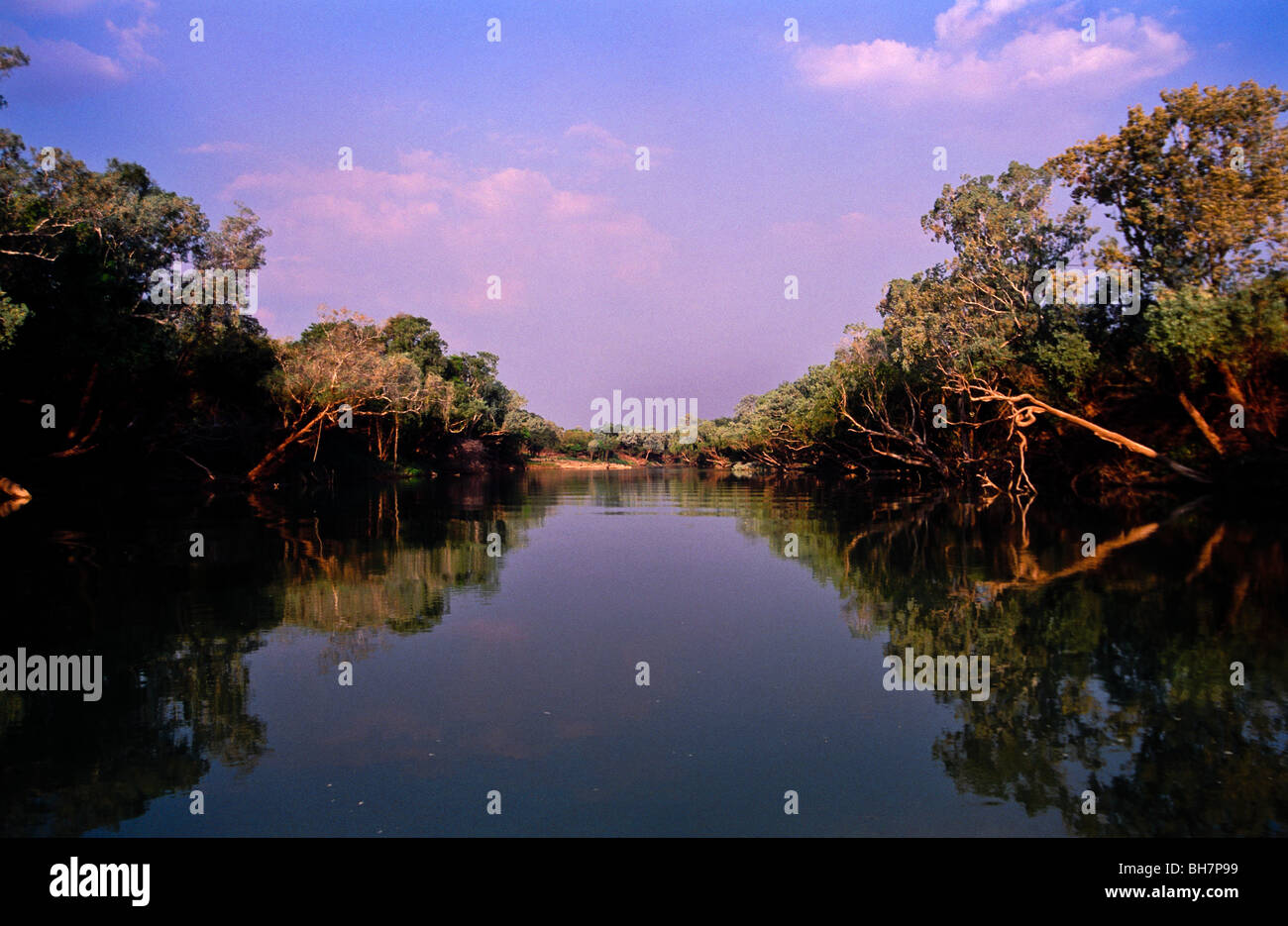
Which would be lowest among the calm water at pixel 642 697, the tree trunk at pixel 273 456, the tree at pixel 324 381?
the calm water at pixel 642 697

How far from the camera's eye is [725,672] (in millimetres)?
8227

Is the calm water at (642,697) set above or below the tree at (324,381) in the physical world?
below

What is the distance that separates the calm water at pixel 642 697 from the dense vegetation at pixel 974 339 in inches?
556

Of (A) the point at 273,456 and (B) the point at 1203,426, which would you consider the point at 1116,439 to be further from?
(A) the point at 273,456

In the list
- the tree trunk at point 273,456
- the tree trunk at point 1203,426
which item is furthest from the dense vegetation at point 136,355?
the tree trunk at point 1203,426

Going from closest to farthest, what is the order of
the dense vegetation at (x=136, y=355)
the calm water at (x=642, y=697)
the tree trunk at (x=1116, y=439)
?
1. the calm water at (x=642, y=697)
2. the dense vegetation at (x=136, y=355)
3. the tree trunk at (x=1116, y=439)

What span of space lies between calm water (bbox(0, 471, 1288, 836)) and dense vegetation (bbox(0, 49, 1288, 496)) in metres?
14.1

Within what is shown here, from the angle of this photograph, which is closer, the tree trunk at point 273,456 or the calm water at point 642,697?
the calm water at point 642,697

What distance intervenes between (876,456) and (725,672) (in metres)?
56.0

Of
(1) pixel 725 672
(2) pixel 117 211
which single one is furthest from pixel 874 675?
(2) pixel 117 211

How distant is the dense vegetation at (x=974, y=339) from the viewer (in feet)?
86.9

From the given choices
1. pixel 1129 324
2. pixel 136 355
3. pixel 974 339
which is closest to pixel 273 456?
pixel 136 355

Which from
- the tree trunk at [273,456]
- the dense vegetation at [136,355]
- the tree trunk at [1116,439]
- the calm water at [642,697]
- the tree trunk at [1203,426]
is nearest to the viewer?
the calm water at [642,697]

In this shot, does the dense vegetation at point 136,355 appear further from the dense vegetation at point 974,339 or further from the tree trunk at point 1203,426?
the tree trunk at point 1203,426
